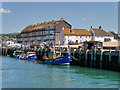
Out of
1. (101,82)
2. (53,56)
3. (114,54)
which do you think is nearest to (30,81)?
(101,82)

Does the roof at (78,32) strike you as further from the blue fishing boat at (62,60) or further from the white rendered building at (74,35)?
the blue fishing boat at (62,60)

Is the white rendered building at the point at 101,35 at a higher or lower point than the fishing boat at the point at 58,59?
higher

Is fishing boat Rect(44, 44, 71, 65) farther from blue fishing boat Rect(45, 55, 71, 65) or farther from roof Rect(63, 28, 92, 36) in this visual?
roof Rect(63, 28, 92, 36)

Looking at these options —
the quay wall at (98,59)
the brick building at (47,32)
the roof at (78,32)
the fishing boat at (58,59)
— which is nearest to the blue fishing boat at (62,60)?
the fishing boat at (58,59)

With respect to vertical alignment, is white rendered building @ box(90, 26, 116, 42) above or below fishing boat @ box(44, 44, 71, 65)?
above

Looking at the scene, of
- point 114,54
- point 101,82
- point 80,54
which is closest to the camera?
point 101,82

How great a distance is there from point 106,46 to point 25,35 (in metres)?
80.9

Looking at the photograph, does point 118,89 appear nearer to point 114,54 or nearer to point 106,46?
point 114,54

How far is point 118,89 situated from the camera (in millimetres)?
30547

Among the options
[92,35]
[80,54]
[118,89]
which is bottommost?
[118,89]

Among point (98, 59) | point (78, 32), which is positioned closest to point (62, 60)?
point (98, 59)

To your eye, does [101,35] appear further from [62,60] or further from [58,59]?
[62,60]

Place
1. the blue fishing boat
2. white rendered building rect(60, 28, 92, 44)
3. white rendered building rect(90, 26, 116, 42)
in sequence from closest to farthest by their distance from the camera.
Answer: the blue fishing boat < white rendered building rect(60, 28, 92, 44) < white rendered building rect(90, 26, 116, 42)

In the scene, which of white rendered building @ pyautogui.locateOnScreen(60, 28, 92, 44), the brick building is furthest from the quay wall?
the brick building
